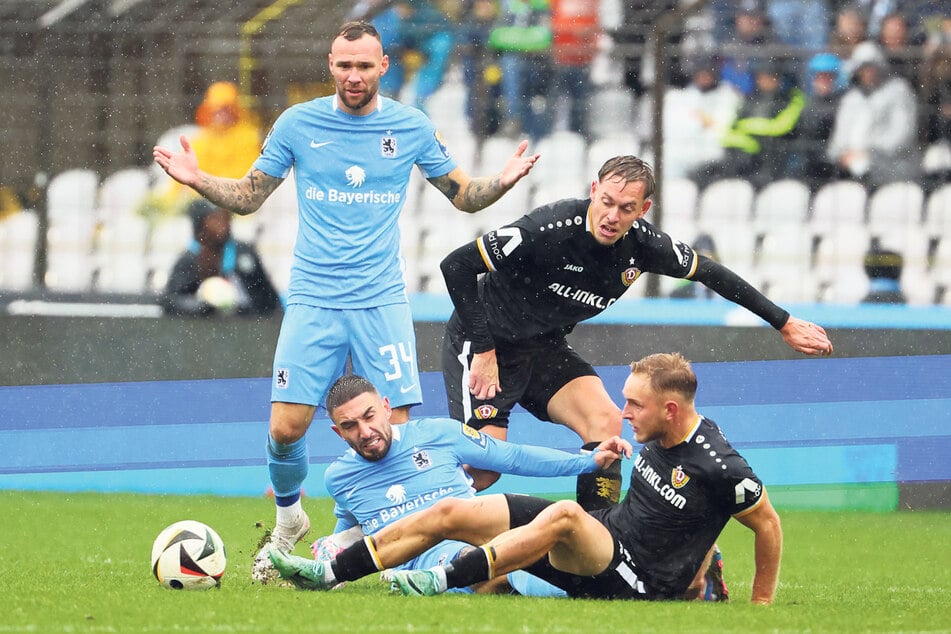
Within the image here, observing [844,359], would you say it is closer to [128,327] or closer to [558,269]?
[558,269]

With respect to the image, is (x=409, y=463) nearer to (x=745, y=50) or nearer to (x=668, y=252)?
(x=668, y=252)

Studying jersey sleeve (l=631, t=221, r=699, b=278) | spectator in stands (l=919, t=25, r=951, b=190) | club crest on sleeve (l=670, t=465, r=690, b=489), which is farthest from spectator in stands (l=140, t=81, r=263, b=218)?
club crest on sleeve (l=670, t=465, r=690, b=489)

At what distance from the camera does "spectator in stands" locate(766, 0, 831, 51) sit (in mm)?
10828

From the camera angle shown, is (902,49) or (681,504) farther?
(902,49)

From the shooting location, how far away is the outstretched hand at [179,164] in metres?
6.10

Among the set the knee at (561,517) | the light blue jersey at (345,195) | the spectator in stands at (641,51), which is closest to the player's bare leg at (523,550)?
the knee at (561,517)

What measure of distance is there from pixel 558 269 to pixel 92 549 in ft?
9.87

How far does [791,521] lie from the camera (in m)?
9.57

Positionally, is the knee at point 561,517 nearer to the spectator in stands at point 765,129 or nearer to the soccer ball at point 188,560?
the soccer ball at point 188,560

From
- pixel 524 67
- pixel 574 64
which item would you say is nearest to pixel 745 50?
pixel 574 64

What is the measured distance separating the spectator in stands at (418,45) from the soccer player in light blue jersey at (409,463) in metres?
5.09

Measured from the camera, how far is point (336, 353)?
21.1 ft

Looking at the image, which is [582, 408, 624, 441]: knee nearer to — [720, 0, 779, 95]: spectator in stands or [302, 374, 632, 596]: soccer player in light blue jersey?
[302, 374, 632, 596]: soccer player in light blue jersey

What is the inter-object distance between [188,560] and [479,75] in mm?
5862
